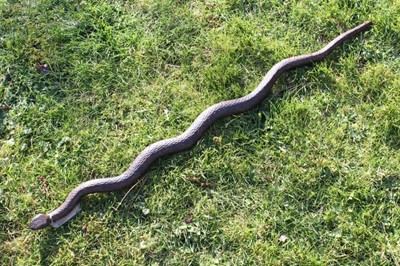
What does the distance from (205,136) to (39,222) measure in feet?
5.36

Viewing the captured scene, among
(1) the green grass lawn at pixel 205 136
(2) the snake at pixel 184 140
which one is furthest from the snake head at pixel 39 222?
(1) the green grass lawn at pixel 205 136

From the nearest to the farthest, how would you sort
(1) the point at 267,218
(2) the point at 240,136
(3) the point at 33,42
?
(1) the point at 267,218
(2) the point at 240,136
(3) the point at 33,42

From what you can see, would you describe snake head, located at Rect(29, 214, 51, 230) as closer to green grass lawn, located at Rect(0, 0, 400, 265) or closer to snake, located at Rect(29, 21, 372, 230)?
snake, located at Rect(29, 21, 372, 230)

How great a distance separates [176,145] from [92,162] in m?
0.81

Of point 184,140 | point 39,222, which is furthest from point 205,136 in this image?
point 39,222

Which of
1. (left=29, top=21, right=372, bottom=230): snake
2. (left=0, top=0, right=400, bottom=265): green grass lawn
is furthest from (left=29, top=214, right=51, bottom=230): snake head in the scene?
(left=0, top=0, right=400, bottom=265): green grass lawn

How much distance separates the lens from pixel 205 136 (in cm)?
441

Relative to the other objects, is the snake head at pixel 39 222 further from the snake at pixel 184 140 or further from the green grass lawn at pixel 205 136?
the green grass lawn at pixel 205 136

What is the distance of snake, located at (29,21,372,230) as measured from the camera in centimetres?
414

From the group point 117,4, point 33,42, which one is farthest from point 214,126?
point 33,42

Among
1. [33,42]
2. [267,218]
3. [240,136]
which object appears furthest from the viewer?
[33,42]

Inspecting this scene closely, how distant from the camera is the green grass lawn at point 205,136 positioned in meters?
4.05

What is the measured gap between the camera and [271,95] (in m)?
→ 4.55

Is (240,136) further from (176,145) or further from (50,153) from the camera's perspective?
(50,153)
